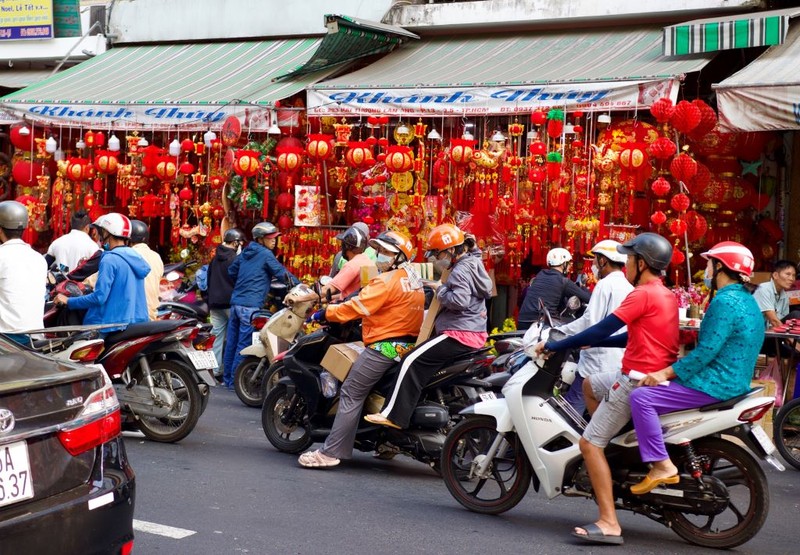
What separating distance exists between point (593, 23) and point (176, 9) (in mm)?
6468

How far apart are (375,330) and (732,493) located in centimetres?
268

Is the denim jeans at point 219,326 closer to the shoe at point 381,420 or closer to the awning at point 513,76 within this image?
the awning at point 513,76

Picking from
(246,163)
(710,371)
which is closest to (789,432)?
(710,371)

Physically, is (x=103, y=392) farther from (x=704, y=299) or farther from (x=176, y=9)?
(x=176, y=9)

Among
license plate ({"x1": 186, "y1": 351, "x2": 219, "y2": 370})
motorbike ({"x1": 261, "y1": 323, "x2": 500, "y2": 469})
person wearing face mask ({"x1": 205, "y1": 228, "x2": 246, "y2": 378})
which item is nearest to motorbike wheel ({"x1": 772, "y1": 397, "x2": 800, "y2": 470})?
motorbike ({"x1": 261, "y1": 323, "x2": 500, "y2": 469})

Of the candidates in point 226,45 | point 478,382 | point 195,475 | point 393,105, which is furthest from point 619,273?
point 226,45

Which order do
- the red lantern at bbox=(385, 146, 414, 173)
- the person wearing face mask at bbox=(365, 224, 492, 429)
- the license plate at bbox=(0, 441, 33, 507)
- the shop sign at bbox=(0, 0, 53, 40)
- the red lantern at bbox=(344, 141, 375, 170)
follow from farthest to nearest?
the shop sign at bbox=(0, 0, 53, 40) → the red lantern at bbox=(344, 141, 375, 170) → the red lantern at bbox=(385, 146, 414, 173) → the person wearing face mask at bbox=(365, 224, 492, 429) → the license plate at bbox=(0, 441, 33, 507)

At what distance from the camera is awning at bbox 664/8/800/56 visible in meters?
10.5

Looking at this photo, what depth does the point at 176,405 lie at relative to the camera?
8148 mm

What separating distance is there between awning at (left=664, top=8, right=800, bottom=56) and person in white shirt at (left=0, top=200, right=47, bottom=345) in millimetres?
6601

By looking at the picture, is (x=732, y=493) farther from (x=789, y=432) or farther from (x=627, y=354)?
(x=789, y=432)

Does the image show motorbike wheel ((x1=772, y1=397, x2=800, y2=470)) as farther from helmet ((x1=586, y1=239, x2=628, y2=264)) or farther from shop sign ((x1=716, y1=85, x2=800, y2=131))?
shop sign ((x1=716, y1=85, x2=800, y2=131))

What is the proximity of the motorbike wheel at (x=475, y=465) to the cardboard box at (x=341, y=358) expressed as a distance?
1.22 metres

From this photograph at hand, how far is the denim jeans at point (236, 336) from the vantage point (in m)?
11.2
